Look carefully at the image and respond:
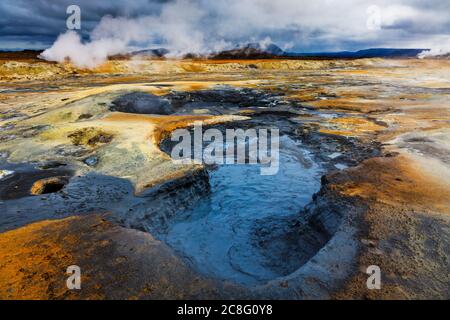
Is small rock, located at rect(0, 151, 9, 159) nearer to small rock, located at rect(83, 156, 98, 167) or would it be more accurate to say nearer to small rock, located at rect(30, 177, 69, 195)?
small rock, located at rect(83, 156, 98, 167)

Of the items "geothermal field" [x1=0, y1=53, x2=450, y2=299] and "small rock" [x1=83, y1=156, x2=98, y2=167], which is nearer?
"geothermal field" [x1=0, y1=53, x2=450, y2=299]

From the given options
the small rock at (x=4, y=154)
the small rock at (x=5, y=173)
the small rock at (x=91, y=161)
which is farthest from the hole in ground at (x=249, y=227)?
the small rock at (x=4, y=154)

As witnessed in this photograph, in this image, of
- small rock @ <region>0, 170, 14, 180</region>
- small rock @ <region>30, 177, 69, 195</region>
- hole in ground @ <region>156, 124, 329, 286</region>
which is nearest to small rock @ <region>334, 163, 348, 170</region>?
hole in ground @ <region>156, 124, 329, 286</region>

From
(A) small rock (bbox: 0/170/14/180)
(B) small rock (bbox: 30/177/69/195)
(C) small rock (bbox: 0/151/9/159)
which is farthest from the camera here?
(C) small rock (bbox: 0/151/9/159)

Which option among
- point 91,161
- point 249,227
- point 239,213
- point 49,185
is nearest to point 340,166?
point 239,213

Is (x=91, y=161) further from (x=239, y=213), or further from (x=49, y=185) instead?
(x=239, y=213)

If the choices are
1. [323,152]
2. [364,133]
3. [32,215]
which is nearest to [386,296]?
Result: [32,215]
